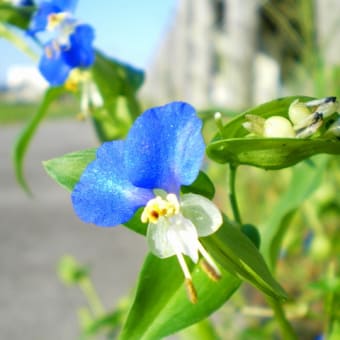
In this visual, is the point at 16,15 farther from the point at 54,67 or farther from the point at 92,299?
the point at 92,299

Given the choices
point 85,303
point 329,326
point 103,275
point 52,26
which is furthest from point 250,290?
point 52,26

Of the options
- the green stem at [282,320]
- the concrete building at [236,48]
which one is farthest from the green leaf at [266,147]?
the concrete building at [236,48]

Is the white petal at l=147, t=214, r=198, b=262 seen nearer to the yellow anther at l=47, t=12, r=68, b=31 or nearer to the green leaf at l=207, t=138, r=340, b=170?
the green leaf at l=207, t=138, r=340, b=170

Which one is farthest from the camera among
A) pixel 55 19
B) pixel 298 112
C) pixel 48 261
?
pixel 48 261

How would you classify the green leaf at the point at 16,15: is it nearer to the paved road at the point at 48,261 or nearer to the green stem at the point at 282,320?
the green stem at the point at 282,320

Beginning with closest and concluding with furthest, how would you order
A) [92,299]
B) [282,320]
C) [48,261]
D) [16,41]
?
[282,320]
[16,41]
[92,299]
[48,261]

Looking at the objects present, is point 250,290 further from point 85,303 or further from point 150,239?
point 150,239

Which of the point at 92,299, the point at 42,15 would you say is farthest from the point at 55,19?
the point at 92,299
